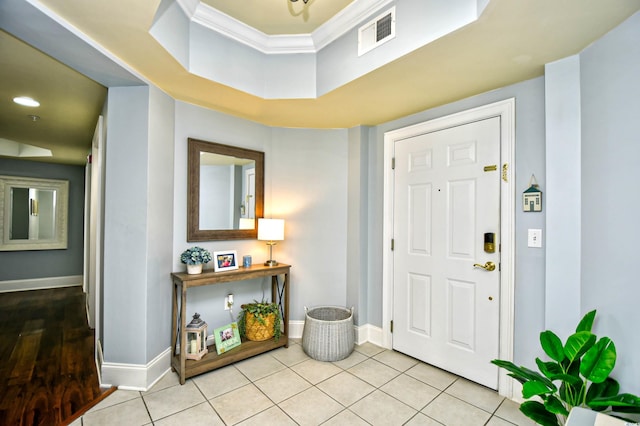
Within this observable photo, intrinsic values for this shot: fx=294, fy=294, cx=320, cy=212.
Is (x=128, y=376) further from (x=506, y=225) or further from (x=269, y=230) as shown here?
(x=506, y=225)

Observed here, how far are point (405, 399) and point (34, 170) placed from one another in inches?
266

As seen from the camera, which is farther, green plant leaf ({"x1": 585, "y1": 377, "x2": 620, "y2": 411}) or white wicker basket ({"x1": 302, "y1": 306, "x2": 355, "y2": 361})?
white wicker basket ({"x1": 302, "y1": 306, "x2": 355, "y2": 361})

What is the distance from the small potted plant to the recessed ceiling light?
197 cm

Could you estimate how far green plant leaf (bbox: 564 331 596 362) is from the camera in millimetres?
1341

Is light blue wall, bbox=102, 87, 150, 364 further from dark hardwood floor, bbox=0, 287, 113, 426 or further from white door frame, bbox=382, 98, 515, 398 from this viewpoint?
white door frame, bbox=382, 98, 515, 398

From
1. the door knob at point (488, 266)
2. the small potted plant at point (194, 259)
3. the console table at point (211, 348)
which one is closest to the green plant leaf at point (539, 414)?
the door knob at point (488, 266)

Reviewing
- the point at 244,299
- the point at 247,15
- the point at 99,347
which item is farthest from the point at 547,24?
the point at 99,347

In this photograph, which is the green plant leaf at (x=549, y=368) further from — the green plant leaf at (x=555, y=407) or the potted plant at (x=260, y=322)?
the potted plant at (x=260, y=322)

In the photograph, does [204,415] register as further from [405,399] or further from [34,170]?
[34,170]

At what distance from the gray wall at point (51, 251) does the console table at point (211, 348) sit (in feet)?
15.0

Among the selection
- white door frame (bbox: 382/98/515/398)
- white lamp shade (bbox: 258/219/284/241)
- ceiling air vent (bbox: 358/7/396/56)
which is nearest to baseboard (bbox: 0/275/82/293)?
white lamp shade (bbox: 258/219/284/241)

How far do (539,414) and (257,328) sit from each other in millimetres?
2160

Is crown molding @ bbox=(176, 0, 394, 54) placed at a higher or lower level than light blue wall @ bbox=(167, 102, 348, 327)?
higher

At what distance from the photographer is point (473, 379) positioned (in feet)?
7.55
